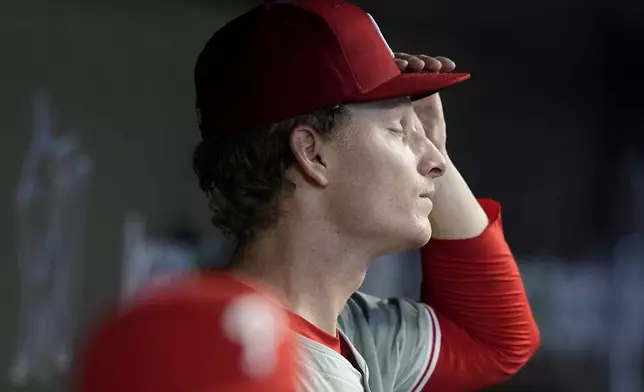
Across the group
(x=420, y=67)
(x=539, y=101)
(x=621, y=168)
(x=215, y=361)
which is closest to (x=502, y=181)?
(x=539, y=101)

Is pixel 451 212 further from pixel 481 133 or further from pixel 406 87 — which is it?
pixel 481 133

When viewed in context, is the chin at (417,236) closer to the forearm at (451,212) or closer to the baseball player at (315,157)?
the baseball player at (315,157)

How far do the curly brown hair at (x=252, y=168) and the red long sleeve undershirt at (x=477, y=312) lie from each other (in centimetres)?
23

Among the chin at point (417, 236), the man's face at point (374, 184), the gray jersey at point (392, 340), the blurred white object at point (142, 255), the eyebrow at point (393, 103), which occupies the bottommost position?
the blurred white object at point (142, 255)

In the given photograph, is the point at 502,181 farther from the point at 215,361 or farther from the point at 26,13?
the point at 215,361

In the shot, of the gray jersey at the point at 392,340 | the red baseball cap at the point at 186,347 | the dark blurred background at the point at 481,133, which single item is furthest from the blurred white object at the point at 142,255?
the red baseball cap at the point at 186,347

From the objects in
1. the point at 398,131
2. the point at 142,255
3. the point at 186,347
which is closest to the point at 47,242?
the point at 142,255

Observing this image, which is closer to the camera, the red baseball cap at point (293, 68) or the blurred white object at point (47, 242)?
the red baseball cap at point (293, 68)

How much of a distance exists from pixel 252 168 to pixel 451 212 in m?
0.24

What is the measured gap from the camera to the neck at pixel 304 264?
2.10 feet

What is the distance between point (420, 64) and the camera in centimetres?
71

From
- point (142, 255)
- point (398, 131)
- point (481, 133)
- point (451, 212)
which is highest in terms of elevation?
point (398, 131)

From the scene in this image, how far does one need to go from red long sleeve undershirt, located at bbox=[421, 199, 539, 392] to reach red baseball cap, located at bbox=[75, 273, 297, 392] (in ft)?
1.66

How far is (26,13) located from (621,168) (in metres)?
1.40
